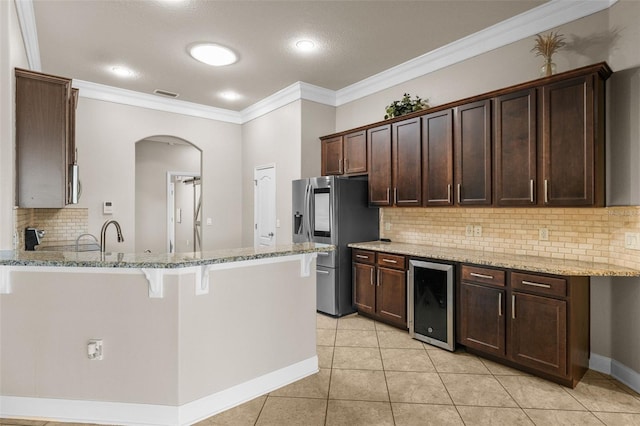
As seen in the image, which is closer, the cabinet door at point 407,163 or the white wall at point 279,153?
the cabinet door at point 407,163

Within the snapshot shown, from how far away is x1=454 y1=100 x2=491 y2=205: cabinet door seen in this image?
3.23m

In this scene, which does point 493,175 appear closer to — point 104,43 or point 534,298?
point 534,298

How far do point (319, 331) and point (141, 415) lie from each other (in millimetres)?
2025

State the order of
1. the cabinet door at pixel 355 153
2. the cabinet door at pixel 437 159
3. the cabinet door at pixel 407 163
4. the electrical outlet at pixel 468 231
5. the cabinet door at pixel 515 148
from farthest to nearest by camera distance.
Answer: the cabinet door at pixel 355 153, the cabinet door at pixel 407 163, the electrical outlet at pixel 468 231, the cabinet door at pixel 437 159, the cabinet door at pixel 515 148

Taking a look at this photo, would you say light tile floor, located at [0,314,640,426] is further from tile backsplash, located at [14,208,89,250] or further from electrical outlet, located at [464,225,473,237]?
tile backsplash, located at [14,208,89,250]

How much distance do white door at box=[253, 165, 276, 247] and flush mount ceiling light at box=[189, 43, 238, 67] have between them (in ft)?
5.85

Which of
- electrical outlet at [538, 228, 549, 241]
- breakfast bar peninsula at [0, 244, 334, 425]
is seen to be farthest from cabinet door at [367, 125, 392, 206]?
breakfast bar peninsula at [0, 244, 334, 425]

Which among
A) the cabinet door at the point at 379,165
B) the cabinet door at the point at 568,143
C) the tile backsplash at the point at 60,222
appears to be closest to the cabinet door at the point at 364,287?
the cabinet door at the point at 379,165

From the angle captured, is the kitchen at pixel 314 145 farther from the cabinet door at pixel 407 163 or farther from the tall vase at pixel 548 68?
the cabinet door at pixel 407 163

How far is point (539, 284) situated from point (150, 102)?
5.51 m

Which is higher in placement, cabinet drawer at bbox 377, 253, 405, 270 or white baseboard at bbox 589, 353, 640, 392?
cabinet drawer at bbox 377, 253, 405, 270

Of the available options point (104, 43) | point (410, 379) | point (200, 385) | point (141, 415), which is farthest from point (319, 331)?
point (104, 43)

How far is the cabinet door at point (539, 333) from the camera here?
8.52 ft

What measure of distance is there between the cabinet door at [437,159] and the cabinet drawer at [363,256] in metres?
0.87
